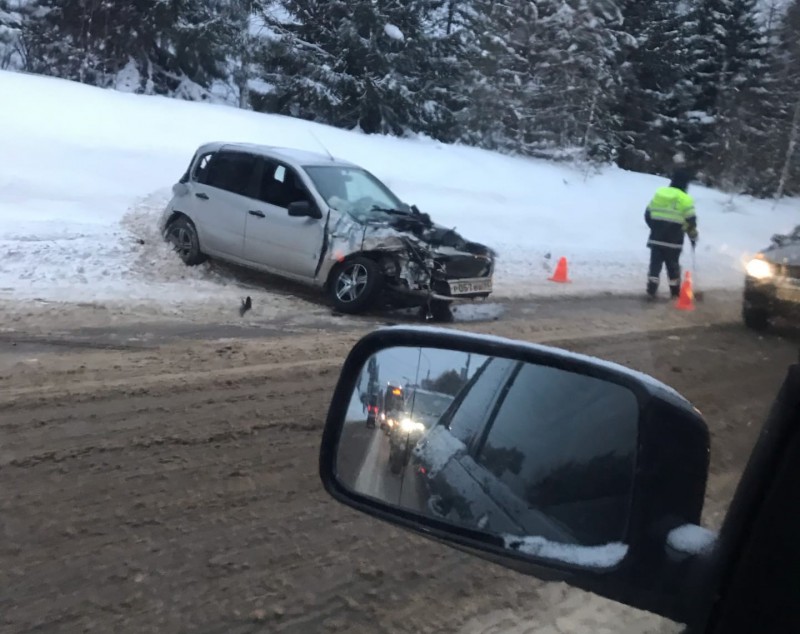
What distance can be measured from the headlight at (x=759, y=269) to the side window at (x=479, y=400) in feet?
27.7

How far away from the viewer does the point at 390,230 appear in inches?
382

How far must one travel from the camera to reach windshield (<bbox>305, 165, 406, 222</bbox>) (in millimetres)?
10227

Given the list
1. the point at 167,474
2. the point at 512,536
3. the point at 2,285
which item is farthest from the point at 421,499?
the point at 2,285

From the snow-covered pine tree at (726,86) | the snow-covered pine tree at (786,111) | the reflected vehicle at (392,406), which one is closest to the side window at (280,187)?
the snow-covered pine tree at (786,111)

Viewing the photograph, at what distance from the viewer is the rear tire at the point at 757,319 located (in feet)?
32.3

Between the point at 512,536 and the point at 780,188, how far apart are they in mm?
19922

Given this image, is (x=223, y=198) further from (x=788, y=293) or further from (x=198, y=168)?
(x=788, y=293)

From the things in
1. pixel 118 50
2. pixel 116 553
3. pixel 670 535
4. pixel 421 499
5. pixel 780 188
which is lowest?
pixel 116 553

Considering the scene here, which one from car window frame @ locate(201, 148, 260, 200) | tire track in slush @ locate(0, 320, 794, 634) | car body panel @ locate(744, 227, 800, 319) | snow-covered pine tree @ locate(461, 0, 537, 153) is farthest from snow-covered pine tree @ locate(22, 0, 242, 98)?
tire track in slush @ locate(0, 320, 794, 634)

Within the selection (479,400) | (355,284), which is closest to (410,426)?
(479,400)

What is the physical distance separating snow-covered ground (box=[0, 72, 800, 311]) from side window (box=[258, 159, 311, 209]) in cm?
123

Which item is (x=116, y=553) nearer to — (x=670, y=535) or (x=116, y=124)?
(x=670, y=535)

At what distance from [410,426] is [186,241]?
981 centimetres

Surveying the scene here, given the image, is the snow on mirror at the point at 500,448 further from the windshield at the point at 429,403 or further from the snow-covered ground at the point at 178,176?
the snow-covered ground at the point at 178,176
